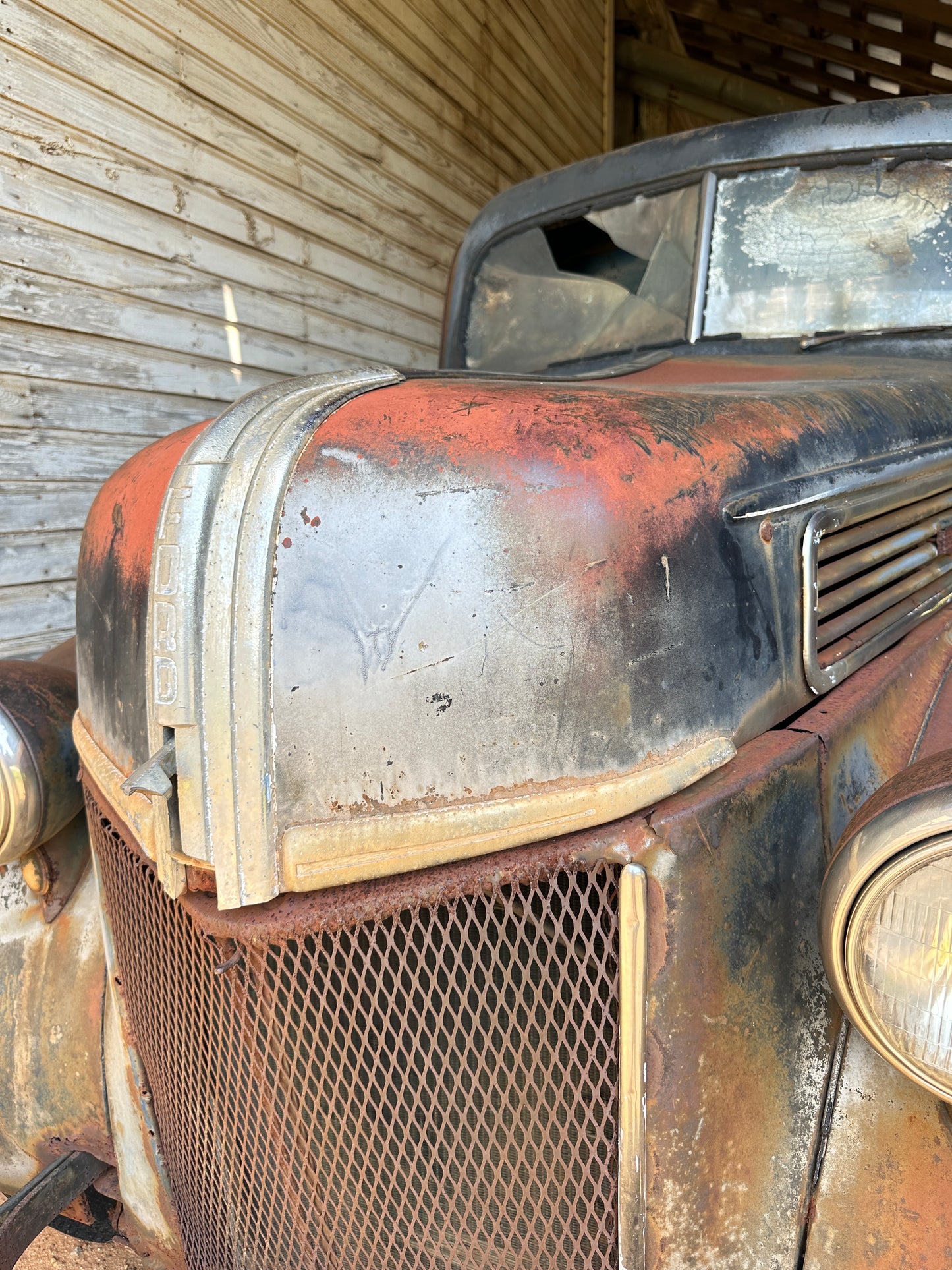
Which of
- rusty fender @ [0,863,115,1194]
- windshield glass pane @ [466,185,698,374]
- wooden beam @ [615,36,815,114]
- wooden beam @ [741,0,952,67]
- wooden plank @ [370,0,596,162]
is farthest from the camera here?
wooden beam @ [615,36,815,114]

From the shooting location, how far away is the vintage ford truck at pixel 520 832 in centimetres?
96

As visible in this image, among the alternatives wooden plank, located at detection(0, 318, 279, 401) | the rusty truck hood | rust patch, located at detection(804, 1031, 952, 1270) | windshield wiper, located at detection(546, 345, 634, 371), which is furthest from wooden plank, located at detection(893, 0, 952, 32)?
rust patch, located at detection(804, 1031, 952, 1270)

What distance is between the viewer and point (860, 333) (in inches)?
A: 80.4

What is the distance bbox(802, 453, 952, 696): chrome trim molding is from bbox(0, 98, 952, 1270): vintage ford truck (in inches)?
0.5

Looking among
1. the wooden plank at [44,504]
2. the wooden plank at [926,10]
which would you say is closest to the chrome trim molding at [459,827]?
the wooden plank at [44,504]

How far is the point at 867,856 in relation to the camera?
917 mm

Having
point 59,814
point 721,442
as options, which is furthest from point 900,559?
point 59,814

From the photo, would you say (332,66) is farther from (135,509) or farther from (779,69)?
(779,69)

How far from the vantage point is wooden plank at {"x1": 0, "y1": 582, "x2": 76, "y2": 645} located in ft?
10.2

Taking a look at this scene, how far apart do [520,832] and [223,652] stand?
36 centimetres

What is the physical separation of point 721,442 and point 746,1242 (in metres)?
0.90

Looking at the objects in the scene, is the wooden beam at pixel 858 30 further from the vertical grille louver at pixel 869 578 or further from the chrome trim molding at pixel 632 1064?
the chrome trim molding at pixel 632 1064

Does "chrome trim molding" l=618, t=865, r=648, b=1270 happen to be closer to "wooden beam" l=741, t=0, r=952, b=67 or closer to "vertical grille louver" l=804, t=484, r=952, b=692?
"vertical grille louver" l=804, t=484, r=952, b=692

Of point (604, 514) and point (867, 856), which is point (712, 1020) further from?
point (604, 514)
